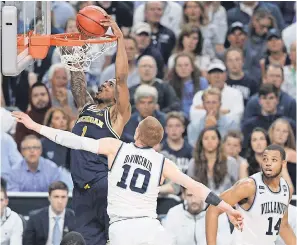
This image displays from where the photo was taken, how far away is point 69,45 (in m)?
9.19

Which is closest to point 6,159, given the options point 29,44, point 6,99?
point 6,99

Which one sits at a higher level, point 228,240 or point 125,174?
point 125,174

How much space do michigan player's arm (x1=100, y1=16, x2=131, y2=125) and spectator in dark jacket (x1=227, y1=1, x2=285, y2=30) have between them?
16.8 feet

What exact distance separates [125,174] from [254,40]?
5951 mm

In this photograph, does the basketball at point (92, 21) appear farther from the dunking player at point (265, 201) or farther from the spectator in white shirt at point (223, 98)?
the spectator in white shirt at point (223, 98)

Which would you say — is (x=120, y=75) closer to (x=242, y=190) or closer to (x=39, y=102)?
(x=242, y=190)

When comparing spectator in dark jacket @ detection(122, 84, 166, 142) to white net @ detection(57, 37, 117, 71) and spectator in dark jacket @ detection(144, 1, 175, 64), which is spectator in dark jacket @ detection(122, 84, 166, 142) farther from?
white net @ detection(57, 37, 117, 71)

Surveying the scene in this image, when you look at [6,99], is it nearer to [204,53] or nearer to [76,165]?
[204,53]

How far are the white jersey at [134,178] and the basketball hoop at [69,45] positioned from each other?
4.26 ft

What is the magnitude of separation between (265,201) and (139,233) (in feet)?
5.19

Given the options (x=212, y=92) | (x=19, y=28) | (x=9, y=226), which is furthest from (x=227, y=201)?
(x=212, y=92)

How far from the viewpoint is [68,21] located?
43.9 ft

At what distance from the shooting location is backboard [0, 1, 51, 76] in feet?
27.0

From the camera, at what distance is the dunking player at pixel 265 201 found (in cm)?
928
